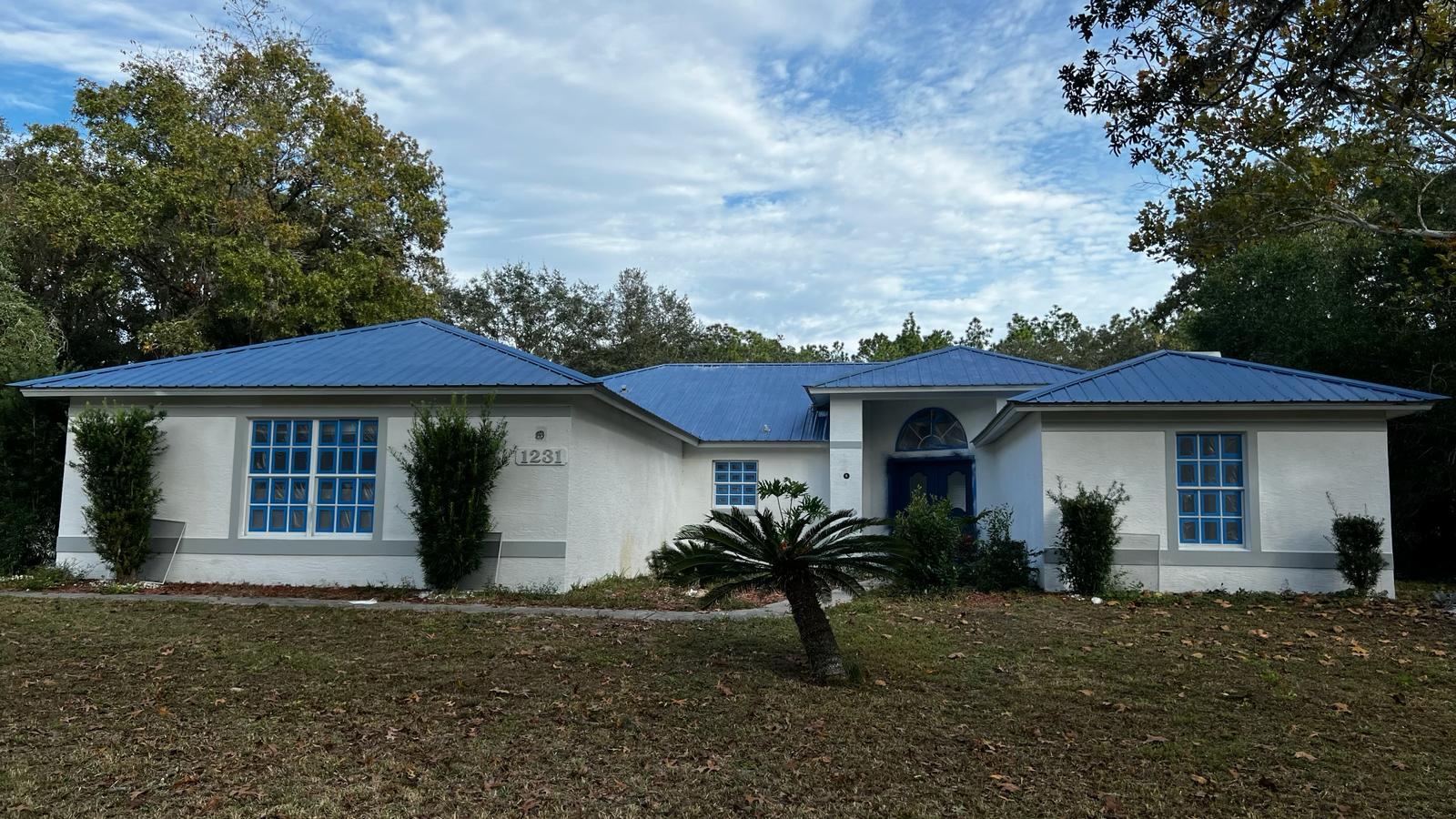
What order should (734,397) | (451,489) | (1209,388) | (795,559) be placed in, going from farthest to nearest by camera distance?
(734,397) → (1209,388) → (451,489) → (795,559)

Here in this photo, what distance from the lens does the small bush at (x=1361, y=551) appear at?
38.8ft

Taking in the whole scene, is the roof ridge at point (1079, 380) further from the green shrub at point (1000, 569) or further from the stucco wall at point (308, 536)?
the stucco wall at point (308, 536)

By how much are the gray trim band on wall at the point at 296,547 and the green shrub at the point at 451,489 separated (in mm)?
483

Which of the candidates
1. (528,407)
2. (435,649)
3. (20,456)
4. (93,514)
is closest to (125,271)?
(20,456)

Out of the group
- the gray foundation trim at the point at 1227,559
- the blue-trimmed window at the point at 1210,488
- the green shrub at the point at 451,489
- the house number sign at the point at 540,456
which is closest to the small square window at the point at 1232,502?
the blue-trimmed window at the point at 1210,488

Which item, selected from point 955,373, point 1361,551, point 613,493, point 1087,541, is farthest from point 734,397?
point 1361,551

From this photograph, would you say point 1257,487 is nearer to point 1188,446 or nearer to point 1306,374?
point 1188,446

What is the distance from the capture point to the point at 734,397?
21750 mm

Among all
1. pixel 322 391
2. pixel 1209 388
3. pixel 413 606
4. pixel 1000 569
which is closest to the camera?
pixel 413 606

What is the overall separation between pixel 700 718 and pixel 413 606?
5439mm

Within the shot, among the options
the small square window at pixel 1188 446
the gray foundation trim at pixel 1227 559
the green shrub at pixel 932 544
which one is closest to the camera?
the gray foundation trim at pixel 1227 559

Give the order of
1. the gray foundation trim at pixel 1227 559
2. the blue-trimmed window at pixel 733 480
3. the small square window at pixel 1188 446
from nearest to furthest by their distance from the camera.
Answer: the gray foundation trim at pixel 1227 559, the small square window at pixel 1188 446, the blue-trimmed window at pixel 733 480

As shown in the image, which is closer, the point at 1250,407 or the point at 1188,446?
the point at 1250,407

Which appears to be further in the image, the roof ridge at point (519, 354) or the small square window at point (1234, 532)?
the small square window at point (1234, 532)
